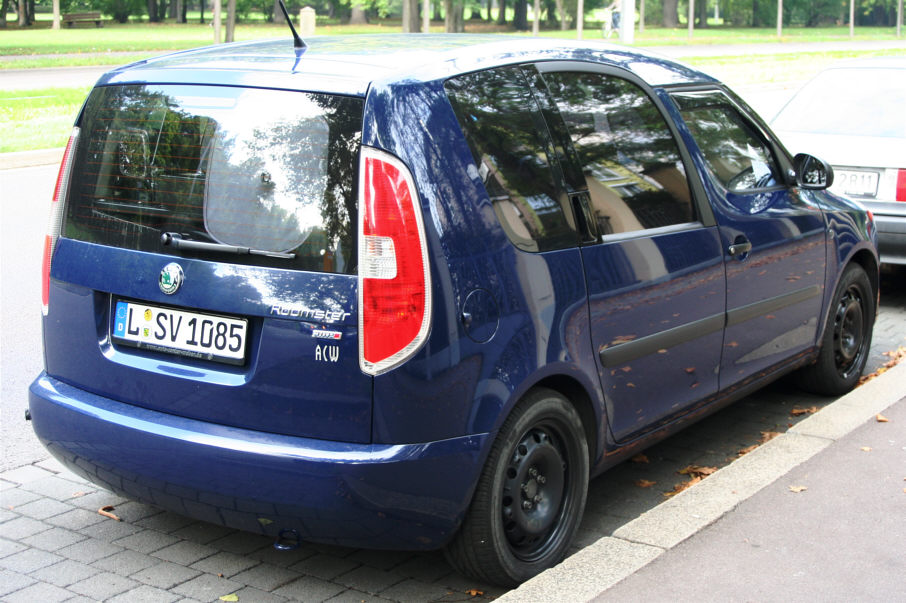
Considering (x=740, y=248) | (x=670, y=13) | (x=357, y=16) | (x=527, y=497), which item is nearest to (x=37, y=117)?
(x=740, y=248)

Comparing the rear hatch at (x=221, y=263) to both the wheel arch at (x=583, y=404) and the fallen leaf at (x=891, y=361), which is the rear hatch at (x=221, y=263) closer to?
the wheel arch at (x=583, y=404)

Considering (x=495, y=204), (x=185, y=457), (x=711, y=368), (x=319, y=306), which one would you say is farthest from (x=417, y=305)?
(x=711, y=368)

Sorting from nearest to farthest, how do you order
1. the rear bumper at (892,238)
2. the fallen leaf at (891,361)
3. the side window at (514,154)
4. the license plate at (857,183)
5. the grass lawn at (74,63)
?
1. the side window at (514,154)
2. the fallen leaf at (891,361)
3. the rear bumper at (892,238)
4. the license plate at (857,183)
5. the grass lawn at (74,63)

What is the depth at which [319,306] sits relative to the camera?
124 inches

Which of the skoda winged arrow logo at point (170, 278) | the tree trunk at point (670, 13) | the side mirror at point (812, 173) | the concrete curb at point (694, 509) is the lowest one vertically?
the concrete curb at point (694, 509)

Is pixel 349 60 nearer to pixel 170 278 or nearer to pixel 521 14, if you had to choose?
pixel 170 278

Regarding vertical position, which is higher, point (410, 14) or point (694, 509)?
point (410, 14)

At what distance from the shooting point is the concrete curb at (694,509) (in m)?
3.37

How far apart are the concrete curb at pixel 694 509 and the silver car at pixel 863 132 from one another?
2.75m

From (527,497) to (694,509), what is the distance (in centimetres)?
71

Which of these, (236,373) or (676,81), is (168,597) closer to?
(236,373)

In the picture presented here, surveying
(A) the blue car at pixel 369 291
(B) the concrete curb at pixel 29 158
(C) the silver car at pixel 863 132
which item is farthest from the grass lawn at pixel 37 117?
(A) the blue car at pixel 369 291

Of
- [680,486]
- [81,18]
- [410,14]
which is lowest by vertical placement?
[680,486]

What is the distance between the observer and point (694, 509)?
3.98 m
